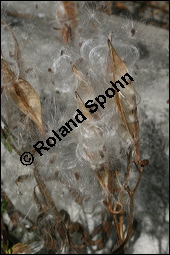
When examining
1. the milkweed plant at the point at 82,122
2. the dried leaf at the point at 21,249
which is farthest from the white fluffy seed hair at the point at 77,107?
the dried leaf at the point at 21,249

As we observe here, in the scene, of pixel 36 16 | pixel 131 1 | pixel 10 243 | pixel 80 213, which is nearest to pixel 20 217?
pixel 10 243

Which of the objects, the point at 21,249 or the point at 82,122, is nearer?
the point at 82,122

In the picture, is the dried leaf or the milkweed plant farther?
the dried leaf

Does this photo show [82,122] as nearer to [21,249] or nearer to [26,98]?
[26,98]

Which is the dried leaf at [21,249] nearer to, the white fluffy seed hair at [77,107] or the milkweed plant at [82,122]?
the milkweed plant at [82,122]

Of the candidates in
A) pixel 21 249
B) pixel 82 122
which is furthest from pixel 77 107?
pixel 21 249

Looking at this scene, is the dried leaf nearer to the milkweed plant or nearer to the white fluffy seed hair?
the milkweed plant

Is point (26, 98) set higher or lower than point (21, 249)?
higher

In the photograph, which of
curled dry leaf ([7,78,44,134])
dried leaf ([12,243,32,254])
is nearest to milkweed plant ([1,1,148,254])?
curled dry leaf ([7,78,44,134])
